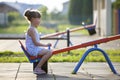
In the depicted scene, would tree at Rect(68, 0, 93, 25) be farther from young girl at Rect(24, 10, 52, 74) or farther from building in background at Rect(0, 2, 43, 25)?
young girl at Rect(24, 10, 52, 74)

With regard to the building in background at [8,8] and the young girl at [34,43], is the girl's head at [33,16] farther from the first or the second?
the building in background at [8,8]

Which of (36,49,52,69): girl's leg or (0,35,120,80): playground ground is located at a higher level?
(36,49,52,69): girl's leg

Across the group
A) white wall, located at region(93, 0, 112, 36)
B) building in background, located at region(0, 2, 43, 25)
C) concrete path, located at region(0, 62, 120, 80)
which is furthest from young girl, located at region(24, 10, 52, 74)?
building in background, located at region(0, 2, 43, 25)

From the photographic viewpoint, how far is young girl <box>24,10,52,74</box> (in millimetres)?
9758

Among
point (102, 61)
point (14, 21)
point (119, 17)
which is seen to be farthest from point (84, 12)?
point (102, 61)

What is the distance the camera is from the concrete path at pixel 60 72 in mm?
9289

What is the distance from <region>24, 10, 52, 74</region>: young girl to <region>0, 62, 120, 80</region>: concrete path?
13.1 inches

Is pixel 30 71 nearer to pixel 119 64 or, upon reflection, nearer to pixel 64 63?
pixel 64 63

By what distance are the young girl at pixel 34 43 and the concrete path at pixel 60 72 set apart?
33 cm

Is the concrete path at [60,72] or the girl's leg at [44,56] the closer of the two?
the concrete path at [60,72]

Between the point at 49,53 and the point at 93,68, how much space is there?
1.62 metres

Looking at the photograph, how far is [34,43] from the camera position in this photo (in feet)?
32.2

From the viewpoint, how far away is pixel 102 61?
1253 centimetres

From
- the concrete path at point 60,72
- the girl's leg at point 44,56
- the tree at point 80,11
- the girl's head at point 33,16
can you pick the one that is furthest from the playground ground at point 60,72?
the tree at point 80,11
